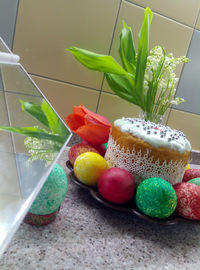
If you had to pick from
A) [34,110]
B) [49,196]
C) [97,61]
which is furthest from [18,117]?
[97,61]

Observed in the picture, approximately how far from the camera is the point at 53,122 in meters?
0.24

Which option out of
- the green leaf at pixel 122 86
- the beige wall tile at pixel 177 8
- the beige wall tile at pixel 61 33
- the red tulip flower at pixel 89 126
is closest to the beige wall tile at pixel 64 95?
the beige wall tile at pixel 61 33

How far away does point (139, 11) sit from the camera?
0.80 meters

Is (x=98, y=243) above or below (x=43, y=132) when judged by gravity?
below

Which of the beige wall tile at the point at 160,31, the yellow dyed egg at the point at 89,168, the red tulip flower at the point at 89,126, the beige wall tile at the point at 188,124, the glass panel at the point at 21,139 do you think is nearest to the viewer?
the glass panel at the point at 21,139

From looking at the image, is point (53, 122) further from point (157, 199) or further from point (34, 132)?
point (157, 199)

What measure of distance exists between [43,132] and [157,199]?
204 millimetres

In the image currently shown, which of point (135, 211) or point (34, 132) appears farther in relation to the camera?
point (135, 211)

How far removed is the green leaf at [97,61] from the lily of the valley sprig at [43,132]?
35cm

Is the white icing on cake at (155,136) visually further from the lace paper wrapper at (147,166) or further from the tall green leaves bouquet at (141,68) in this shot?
the tall green leaves bouquet at (141,68)

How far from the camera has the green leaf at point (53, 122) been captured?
9.0 inches

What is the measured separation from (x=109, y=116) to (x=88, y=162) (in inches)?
18.5

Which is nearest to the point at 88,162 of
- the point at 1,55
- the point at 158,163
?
the point at 158,163

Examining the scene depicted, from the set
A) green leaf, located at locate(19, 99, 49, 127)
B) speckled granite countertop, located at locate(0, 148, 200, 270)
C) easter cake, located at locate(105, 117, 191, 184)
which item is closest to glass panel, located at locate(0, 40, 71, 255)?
green leaf, located at locate(19, 99, 49, 127)
